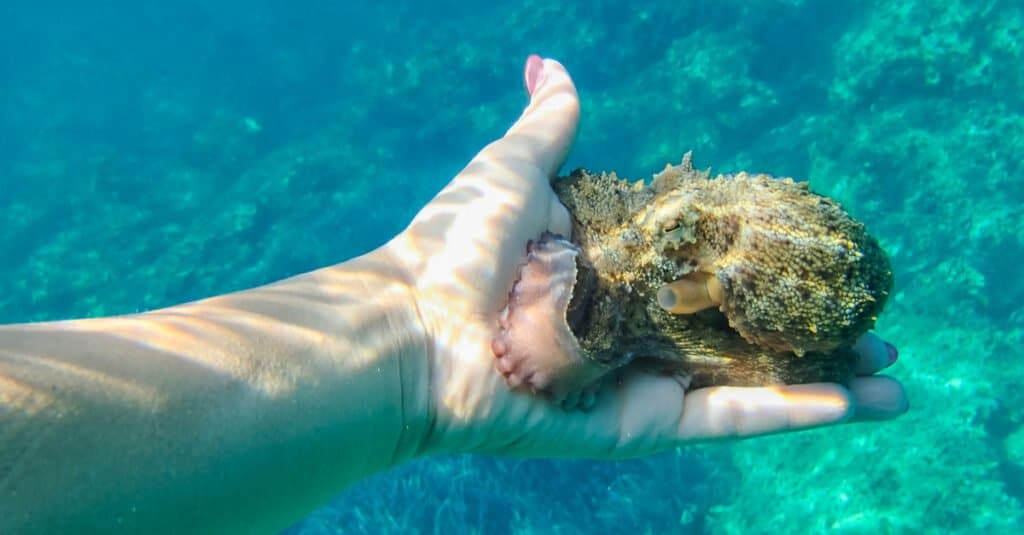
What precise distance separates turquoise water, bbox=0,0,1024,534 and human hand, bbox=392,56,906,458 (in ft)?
17.9

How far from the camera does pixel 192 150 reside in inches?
818

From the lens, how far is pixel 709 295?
2289 mm

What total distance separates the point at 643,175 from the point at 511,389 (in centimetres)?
1120

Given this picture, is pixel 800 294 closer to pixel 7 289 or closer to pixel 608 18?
pixel 608 18

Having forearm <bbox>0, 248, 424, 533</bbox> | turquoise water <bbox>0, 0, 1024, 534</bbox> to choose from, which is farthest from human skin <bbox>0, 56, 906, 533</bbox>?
turquoise water <bbox>0, 0, 1024, 534</bbox>

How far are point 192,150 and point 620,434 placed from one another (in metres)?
22.0

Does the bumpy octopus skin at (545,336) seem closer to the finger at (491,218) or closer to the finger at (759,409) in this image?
the finger at (491,218)

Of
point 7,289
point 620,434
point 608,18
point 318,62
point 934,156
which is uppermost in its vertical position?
point 318,62

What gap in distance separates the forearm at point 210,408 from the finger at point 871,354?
6.39 feet

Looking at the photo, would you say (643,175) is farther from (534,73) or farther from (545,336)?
(545,336)

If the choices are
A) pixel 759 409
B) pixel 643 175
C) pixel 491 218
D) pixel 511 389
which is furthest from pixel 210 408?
pixel 643 175

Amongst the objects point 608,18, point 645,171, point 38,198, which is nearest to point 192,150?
point 38,198

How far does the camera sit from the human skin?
1.29 m

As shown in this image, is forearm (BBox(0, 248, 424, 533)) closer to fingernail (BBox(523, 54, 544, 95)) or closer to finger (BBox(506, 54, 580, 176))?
finger (BBox(506, 54, 580, 176))
